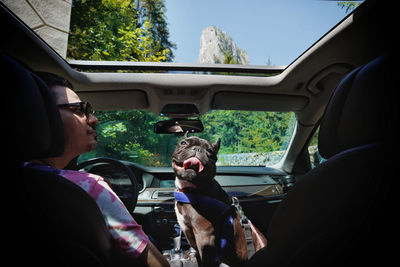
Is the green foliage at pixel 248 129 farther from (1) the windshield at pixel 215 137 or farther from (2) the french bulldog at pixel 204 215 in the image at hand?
(2) the french bulldog at pixel 204 215

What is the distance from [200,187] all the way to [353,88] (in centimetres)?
144

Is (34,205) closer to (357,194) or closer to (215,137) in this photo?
(357,194)

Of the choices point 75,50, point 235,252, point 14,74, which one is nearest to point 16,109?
point 14,74

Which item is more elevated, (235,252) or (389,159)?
(389,159)

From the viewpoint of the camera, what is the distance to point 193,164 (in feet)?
6.40

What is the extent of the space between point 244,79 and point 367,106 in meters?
1.61

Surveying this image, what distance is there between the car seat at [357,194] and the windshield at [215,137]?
189cm

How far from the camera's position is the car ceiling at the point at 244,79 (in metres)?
1.68

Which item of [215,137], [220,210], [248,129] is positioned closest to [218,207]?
[220,210]

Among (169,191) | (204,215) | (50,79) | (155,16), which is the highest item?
(155,16)

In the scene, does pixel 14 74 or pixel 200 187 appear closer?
pixel 14 74

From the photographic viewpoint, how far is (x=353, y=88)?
98 centimetres

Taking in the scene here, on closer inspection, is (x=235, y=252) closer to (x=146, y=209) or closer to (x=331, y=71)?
(x=146, y=209)

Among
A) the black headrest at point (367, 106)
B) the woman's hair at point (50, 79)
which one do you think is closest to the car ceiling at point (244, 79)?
the woman's hair at point (50, 79)
